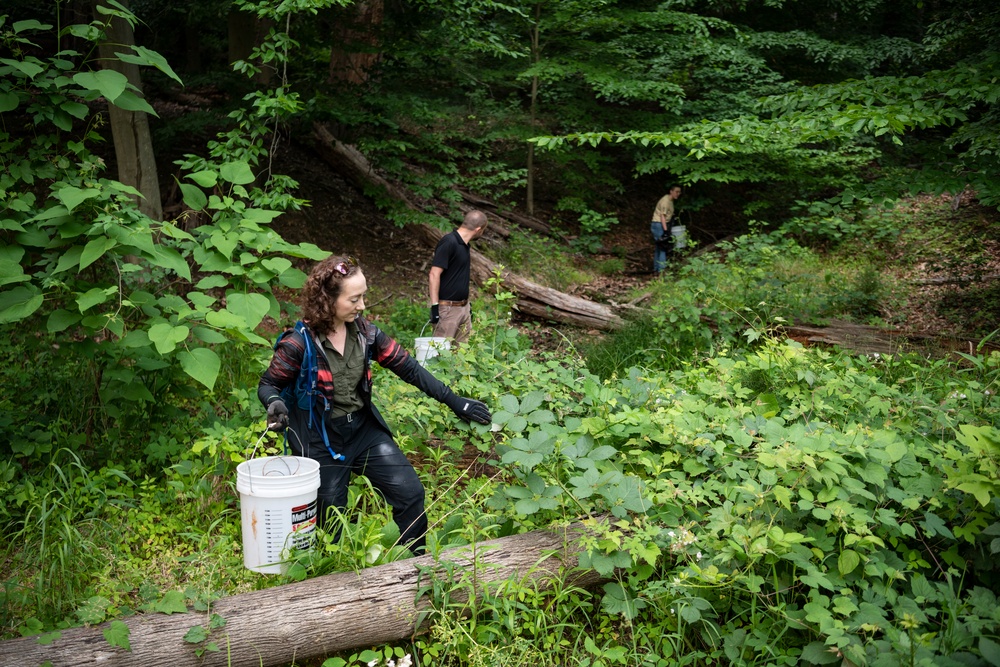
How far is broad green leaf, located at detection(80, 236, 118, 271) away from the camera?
3.41m

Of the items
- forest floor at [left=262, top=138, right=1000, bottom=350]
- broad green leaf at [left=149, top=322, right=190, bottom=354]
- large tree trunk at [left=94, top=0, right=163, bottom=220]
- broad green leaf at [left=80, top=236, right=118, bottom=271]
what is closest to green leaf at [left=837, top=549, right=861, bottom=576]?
broad green leaf at [left=149, top=322, right=190, bottom=354]

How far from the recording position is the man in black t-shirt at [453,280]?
20.3 ft

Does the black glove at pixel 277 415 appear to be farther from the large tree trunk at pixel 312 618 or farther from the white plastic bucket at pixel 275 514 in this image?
the large tree trunk at pixel 312 618

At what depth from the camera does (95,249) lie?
11.3 feet

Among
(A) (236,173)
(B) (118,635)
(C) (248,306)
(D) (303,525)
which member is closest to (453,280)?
(A) (236,173)

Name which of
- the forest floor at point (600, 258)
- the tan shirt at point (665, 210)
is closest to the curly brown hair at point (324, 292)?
the forest floor at point (600, 258)

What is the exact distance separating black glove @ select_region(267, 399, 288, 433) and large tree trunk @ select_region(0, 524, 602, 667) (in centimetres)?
73

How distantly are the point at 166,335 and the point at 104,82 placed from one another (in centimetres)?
137

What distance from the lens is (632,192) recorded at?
590 inches

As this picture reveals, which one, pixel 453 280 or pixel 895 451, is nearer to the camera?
pixel 895 451

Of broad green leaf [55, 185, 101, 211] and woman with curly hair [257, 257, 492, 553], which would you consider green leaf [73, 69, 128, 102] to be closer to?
broad green leaf [55, 185, 101, 211]

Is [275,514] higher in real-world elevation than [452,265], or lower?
higher

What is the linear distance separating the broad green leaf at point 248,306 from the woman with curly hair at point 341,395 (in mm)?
552

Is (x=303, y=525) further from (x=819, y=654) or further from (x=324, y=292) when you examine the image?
(x=819, y=654)
